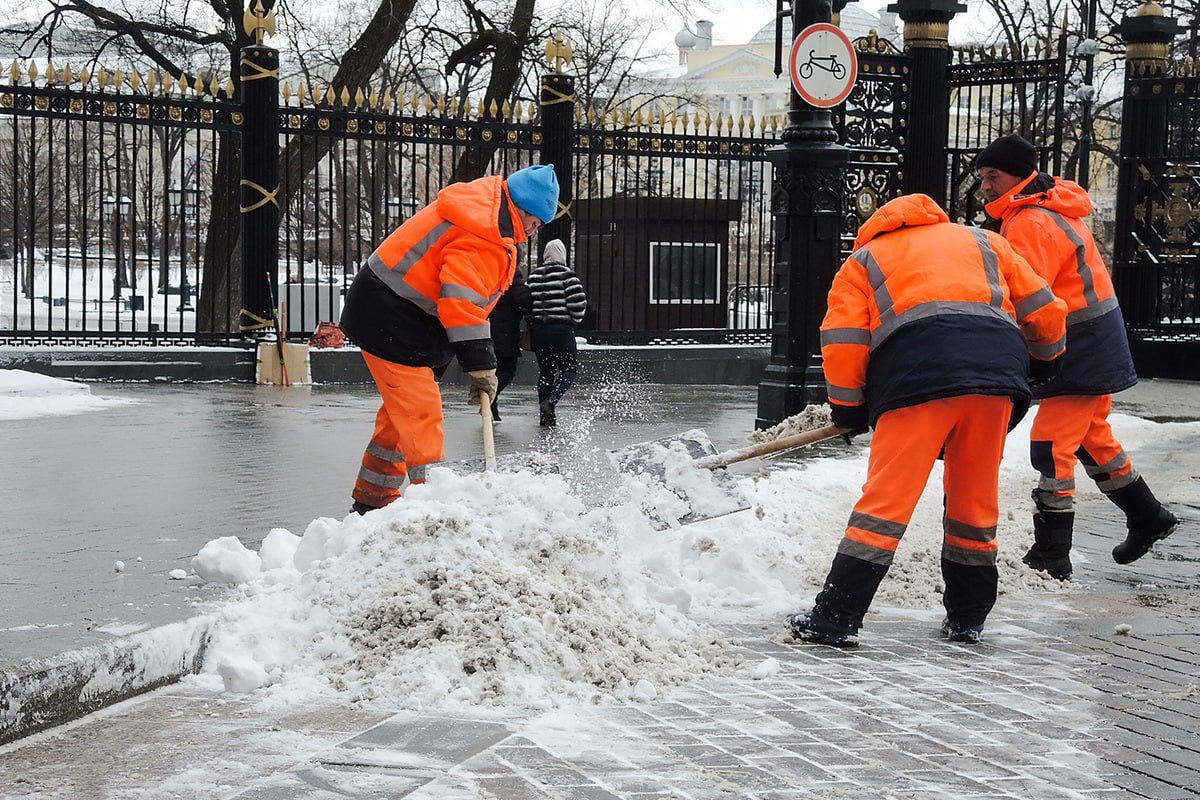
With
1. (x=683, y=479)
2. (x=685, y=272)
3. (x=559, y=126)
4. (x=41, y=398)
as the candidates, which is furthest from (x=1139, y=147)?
(x=683, y=479)

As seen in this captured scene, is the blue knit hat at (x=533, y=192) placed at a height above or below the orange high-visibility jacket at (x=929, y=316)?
above

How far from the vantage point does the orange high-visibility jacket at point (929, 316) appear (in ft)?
17.2

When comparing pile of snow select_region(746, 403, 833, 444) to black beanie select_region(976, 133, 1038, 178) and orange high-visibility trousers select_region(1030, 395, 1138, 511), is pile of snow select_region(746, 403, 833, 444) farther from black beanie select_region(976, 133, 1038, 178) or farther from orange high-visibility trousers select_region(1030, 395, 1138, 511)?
black beanie select_region(976, 133, 1038, 178)

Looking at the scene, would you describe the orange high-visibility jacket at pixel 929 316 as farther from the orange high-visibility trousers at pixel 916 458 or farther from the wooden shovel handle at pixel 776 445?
the wooden shovel handle at pixel 776 445

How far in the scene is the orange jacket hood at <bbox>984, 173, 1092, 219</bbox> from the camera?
675cm

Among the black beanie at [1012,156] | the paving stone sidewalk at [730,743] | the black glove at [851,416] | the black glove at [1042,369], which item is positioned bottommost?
the paving stone sidewalk at [730,743]

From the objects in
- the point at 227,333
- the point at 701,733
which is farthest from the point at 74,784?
the point at 227,333

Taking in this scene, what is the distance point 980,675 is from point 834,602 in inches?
A: 23.1

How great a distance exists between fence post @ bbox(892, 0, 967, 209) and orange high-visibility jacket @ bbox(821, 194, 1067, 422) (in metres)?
8.21

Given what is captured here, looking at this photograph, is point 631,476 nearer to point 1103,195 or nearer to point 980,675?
point 980,675

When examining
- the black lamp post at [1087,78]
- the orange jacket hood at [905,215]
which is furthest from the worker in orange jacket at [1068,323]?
the black lamp post at [1087,78]

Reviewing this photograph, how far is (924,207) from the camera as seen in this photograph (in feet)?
18.2

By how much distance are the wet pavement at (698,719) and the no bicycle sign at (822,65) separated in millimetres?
4203

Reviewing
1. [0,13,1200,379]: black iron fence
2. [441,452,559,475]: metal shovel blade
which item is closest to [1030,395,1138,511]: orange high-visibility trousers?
[441,452,559,475]: metal shovel blade
